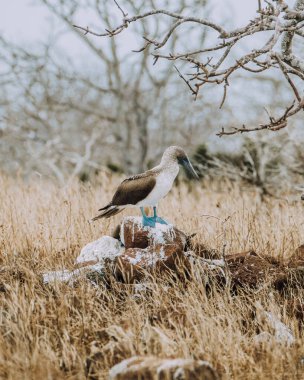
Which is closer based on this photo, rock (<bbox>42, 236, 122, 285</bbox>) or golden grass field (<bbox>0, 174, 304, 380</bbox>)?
golden grass field (<bbox>0, 174, 304, 380</bbox>)

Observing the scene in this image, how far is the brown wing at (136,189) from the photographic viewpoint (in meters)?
4.36

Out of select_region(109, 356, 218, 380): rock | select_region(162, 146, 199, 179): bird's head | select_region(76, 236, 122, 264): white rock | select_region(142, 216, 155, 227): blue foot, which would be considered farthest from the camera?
select_region(76, 236, 122, 264): white rock

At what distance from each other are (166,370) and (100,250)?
80.2 inches

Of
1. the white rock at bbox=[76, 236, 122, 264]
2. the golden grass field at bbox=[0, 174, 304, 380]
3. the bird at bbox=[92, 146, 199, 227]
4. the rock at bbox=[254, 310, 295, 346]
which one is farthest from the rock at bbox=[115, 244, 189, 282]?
the rock at bbox=[254, 310, 295, 346]

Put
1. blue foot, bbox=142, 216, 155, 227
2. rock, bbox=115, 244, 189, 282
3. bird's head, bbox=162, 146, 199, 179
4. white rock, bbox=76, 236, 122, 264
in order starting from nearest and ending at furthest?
bird's head, bbox=162, 146, 199, 179 < rock, bbox=115, 244, 189, 282 < blue foot, bbox=142, 216, 155, 227 < white rock, bbox=76, 236, 122, 264

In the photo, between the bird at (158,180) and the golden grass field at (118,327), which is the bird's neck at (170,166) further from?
the golden grass field at (118,327)

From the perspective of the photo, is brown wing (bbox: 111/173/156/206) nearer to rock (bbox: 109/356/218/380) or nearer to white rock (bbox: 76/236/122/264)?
white rock (bbox: 76/236/122/264)

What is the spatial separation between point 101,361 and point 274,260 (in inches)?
84.5

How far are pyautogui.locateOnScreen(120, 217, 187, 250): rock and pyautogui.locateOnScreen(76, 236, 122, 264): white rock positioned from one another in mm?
129

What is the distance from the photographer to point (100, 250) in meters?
4.82

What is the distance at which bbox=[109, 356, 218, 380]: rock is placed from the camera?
2893 mm

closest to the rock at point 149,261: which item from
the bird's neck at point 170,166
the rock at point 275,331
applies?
the bird's neck at point 170,166

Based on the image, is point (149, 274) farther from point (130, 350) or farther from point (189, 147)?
point (189, 147)

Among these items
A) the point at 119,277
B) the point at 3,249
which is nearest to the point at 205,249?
the point at 119,277
